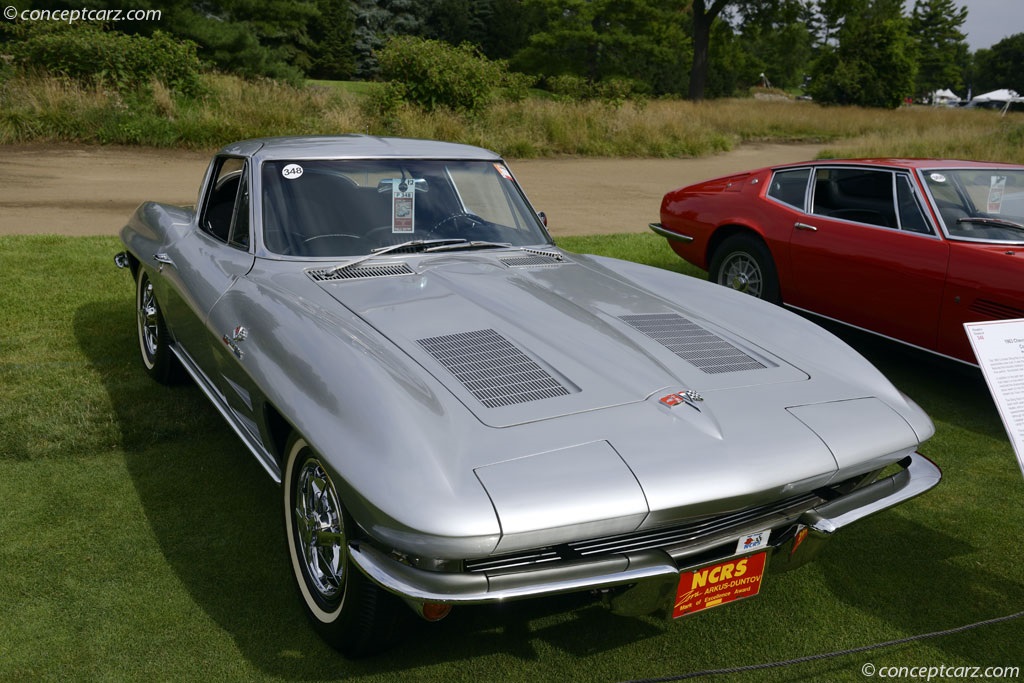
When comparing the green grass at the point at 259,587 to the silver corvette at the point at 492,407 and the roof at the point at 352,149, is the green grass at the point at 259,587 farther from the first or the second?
the roof at the point at 352,149

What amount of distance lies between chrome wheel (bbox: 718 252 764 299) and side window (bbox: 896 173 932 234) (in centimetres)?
107

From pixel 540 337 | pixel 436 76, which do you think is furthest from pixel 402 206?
pixel 436 76

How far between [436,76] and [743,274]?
12.1 metres

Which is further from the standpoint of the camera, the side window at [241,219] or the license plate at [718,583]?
A: the side window at [241,219]

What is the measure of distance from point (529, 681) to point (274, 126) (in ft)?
46.5

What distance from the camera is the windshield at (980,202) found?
16.1ft

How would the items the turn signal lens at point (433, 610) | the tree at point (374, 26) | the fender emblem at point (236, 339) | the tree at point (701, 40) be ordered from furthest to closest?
the tree at point (374, 26), the tree at point (701, 40), the fender emblem at point (236, 339), the turn signal lens at point (433, 610)

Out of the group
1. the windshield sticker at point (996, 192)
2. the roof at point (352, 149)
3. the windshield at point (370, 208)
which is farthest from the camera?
the windshield sticker at point (996, 192)

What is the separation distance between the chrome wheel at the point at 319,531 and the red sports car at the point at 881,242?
3583mm

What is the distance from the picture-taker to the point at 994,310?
453cm

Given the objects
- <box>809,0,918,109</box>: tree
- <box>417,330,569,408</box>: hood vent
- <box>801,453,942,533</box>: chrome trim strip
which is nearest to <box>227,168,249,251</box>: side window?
<box>417,330,569,408</box>: hood vent

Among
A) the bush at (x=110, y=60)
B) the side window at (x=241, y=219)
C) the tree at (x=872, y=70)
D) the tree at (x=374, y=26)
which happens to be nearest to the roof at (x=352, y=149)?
the side window at (x=241, y=219)

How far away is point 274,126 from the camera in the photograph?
15031 millimetres

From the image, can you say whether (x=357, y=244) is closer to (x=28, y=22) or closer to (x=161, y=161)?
(x=161, y=161)
